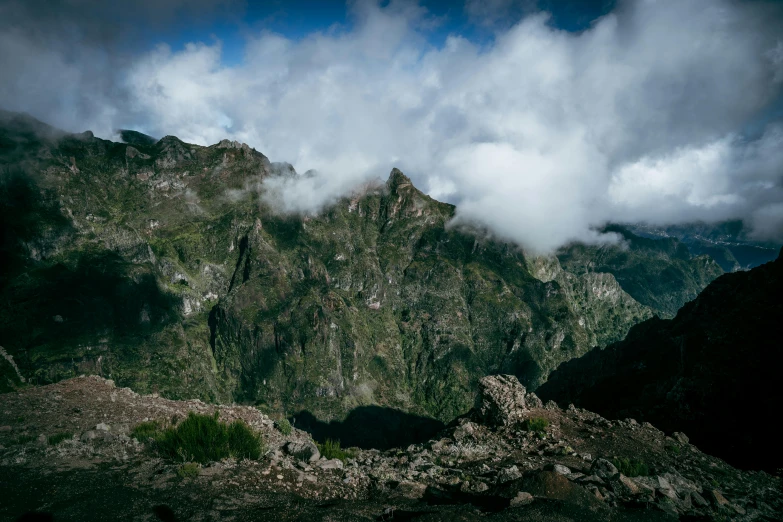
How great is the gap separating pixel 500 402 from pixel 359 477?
519 inches

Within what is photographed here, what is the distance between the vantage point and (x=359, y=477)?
14367 mm

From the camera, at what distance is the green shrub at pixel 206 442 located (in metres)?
13.7

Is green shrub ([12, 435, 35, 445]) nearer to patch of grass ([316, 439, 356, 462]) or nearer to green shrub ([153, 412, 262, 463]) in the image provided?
green shrub ([153, 412, 262, 463])

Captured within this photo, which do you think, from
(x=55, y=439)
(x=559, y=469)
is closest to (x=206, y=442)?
(x=55, y=439)

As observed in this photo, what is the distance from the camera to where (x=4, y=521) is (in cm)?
930

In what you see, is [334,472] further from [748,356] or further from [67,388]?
[748,356]

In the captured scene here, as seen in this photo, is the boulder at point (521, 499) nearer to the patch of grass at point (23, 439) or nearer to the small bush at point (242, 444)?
the small bush at point (242, 444)

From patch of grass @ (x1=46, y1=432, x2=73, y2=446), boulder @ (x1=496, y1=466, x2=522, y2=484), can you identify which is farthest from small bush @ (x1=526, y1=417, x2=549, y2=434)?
patch of grass @ (x1=46, y1=432, x2=73, y2=446)

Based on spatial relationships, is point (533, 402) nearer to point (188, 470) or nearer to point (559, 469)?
point (559, 469)

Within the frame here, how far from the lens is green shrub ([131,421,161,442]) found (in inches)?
607

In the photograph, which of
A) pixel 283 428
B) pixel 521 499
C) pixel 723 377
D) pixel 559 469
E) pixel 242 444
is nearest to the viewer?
pixel 521 499

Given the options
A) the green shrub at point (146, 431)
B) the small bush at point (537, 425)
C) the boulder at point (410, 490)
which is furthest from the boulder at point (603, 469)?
the green shrub at point (146, 431)

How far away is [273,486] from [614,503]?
11051mm

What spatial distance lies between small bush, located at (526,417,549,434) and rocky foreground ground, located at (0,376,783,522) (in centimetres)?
11
